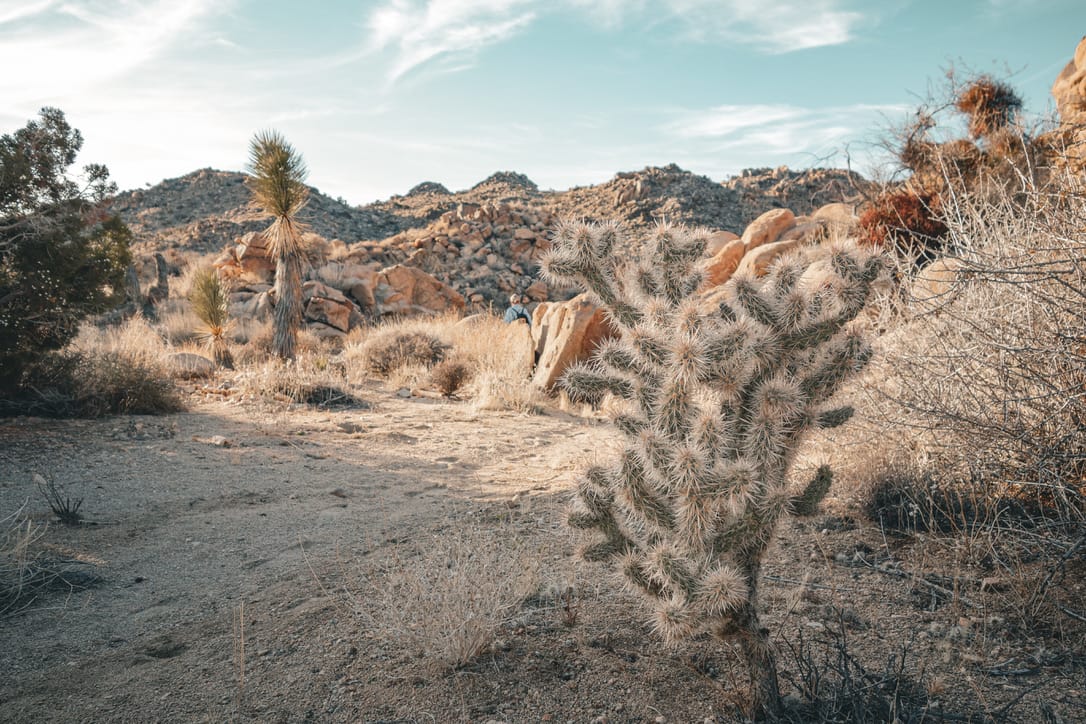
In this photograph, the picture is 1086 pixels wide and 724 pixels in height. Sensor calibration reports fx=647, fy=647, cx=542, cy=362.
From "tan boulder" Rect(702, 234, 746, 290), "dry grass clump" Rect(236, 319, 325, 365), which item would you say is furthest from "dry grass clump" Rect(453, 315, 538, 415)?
"tan boulder" Rect(702, 234, 746, 290)

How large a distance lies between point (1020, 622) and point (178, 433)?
7414 millimetres

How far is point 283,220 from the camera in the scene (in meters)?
12.7

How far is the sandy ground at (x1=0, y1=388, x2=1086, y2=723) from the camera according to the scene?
2420 millimetres

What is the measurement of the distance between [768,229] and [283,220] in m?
9.49

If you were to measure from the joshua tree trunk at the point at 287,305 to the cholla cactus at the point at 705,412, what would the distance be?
35.1 feet

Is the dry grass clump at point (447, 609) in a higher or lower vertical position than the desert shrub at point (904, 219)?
lower

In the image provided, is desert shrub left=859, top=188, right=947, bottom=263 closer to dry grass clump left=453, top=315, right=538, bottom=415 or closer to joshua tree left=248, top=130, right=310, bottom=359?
dry grass clump left=453, top=315, right=538, bottom=415

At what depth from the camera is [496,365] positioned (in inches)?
428

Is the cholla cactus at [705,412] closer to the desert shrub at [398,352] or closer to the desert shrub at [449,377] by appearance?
the desert shrub at [449,377]

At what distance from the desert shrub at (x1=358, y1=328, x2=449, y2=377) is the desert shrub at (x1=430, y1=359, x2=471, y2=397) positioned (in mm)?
1237

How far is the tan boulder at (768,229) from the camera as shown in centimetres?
1245

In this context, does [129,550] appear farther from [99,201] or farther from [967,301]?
[967,301]

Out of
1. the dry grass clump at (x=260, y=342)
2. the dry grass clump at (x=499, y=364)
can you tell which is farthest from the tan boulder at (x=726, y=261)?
the dry grass clump at (x=260, y=342)

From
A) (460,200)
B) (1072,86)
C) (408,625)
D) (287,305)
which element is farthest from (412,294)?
(460,200)
